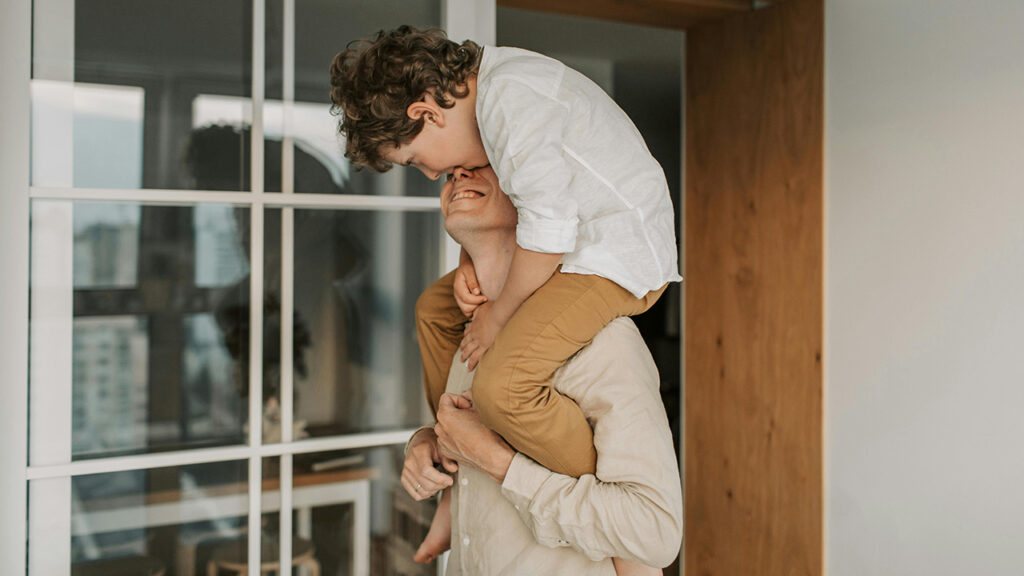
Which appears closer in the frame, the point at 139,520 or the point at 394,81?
the point at 394,81

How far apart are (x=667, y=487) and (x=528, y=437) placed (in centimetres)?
20

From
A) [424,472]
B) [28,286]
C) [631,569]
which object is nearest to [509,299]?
[424,472]

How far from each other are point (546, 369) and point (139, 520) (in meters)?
1.20

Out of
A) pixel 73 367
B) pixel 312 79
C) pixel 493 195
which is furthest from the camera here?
pixel 312 79

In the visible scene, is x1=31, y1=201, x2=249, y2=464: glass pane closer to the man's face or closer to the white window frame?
the white window frame

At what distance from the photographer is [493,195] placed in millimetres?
1168

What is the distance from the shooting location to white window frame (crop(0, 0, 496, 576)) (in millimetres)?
1621

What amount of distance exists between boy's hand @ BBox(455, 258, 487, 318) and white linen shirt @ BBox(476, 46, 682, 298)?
179mm

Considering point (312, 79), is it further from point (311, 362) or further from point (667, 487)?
point (667, 487)

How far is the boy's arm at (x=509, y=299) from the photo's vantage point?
42.1 inches

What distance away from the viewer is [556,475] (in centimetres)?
107

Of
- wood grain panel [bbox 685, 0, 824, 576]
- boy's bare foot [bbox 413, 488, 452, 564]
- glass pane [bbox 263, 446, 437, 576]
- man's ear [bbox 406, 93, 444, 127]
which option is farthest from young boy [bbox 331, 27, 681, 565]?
wood grain panel [bbox 685, 0, 824, 576]

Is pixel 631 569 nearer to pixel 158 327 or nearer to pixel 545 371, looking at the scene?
pixel 545 371

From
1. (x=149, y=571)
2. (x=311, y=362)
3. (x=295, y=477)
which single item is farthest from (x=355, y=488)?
(x=149, y=571)
